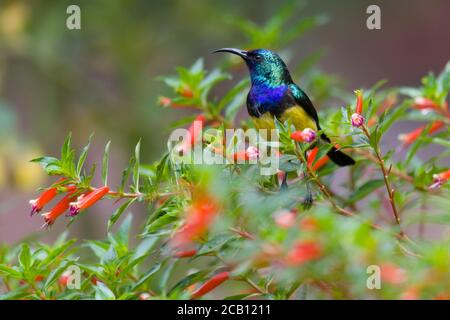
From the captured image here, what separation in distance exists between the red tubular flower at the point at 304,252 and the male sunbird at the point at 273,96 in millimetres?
1273

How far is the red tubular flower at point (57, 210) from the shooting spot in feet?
5.35

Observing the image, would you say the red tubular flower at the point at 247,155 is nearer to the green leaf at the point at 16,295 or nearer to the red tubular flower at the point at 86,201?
the red tubular flower at the point at 86,201

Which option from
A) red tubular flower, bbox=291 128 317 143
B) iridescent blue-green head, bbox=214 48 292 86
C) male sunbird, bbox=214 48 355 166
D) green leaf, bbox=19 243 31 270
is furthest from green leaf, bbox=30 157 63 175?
iridescent blue-green head, bbox=214 48 292 86

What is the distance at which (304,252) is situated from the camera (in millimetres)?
1101

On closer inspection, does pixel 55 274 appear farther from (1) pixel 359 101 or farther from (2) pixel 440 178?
(2) pixel 440 178

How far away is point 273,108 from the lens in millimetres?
2498

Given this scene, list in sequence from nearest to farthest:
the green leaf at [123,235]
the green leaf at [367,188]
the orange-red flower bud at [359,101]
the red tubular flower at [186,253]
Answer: the orange-red flower bud at [359,101] < the red tubular flower at [186,253] < the green leaf at [123,235] < the green leaf at [367,188]

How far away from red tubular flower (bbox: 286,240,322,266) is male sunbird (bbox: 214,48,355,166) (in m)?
1.27

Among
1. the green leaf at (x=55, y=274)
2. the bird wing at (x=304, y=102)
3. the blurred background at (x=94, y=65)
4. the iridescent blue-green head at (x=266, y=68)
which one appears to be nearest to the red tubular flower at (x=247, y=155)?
the green leaf at (x=55, y=274)

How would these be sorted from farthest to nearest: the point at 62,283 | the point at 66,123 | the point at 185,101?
the point at 66,123
the point at 185,101
the point at 62,283

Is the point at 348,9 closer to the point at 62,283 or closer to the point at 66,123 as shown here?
the point at 66,123

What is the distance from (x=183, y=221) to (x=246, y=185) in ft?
0.87
